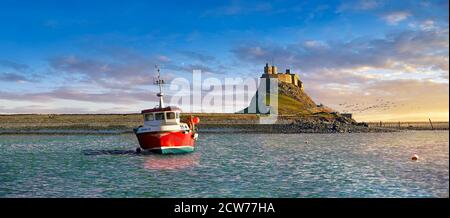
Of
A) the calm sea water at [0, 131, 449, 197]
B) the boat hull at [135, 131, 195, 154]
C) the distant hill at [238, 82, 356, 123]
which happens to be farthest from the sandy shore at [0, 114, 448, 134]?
the calm sea water at [0, 131, 449, 197]

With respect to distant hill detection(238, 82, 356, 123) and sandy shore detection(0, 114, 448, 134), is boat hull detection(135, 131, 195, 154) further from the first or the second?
Answer: distant hill detection(238, 82, 356, 123)

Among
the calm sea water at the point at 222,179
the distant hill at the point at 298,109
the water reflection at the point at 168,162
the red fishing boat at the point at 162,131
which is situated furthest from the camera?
the distant hill at the point at 298,109

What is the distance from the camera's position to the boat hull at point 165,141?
4300 centimetres

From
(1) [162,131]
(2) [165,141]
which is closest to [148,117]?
(1) [162,131]

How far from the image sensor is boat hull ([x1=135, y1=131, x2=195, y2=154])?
141ft

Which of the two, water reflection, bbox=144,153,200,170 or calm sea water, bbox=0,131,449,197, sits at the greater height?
water reflection, bbox=144,153,200,170

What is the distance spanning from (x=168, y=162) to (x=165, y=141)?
5.63m

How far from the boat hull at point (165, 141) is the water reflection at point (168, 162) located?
0.95 meters

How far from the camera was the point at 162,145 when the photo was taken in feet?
141

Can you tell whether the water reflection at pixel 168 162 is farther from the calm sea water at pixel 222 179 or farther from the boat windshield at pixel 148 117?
the boat windshield at pixel 148 117

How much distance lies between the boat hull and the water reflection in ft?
3.13

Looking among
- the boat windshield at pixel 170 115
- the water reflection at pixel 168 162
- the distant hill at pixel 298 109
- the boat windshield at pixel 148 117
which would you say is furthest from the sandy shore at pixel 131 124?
the water reflection at pixel 168 162
